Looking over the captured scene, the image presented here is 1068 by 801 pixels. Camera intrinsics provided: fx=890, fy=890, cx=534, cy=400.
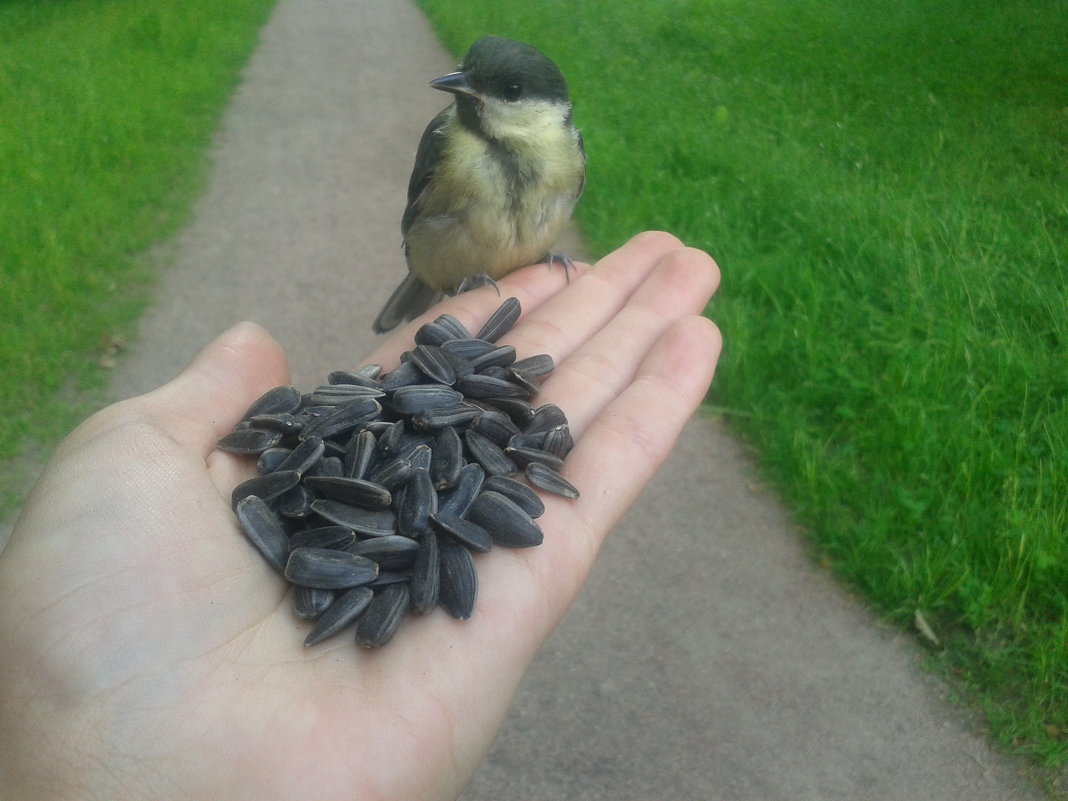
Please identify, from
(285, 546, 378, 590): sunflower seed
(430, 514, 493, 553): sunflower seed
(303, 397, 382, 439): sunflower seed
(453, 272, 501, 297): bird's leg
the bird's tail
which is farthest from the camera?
the bird's tail

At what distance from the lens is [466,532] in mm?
2127

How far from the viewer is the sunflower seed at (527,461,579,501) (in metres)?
2.31

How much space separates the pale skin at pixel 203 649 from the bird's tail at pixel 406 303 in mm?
1885

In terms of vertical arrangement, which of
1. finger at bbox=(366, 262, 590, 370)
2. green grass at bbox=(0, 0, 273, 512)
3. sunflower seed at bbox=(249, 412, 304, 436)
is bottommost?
green grass at bbox=(0, 0, 273, 512)

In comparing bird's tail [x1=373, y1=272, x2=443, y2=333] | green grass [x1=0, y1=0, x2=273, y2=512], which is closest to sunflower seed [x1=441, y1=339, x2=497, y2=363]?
bird's tail [x1=373, y1=272, x2=443, y2=333]

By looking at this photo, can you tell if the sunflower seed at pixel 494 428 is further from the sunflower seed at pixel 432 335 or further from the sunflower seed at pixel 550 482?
the sunflower seed at pixel 432 335

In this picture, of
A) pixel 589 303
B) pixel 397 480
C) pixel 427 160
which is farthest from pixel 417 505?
pixel 427 160

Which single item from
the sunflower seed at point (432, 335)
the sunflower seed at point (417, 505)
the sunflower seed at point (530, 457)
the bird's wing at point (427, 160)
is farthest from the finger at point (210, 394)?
the bird's wing at point (427, 160)

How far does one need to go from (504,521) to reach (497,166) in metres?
1.56

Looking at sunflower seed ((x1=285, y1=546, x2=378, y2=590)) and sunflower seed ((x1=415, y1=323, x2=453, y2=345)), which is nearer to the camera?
sunflower seed ((x1=285, y1=546, x2=378, y2=590))

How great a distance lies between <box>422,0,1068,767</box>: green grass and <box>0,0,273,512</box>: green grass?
3056mm

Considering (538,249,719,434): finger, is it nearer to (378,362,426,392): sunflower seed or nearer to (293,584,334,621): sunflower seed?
(378,362,426,392): sunflower seed

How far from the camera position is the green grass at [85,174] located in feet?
15.3

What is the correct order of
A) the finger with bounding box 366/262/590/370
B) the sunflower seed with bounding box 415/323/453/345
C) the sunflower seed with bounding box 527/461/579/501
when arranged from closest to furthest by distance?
1. the sunflower seed with bounding box 527/461/579/501
2. the sunflower seed with bounding box 415/323/453/345
3. the finger with bounding box 366/262/590/370
